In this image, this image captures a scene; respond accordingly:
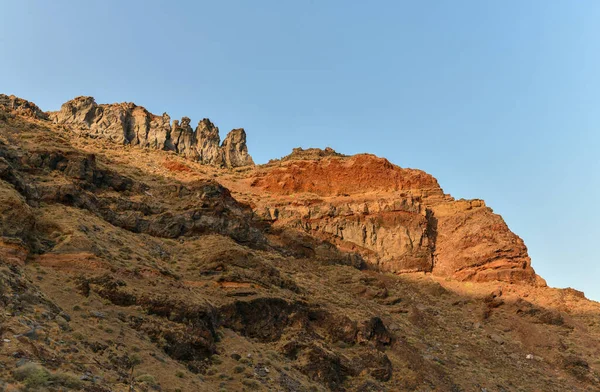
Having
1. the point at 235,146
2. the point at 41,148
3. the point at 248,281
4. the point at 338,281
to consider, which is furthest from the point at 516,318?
the point at 235,146

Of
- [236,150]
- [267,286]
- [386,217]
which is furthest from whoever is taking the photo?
[236,150]

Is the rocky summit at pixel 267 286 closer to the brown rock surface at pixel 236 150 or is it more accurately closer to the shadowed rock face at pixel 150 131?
the shadowed rock face at pixel 150 131

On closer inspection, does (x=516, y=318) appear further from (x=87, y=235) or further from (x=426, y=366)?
(x=87, y=235)

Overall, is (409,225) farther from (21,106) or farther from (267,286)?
(21,106)

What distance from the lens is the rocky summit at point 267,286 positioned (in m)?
15.6

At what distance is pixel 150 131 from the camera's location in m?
77.6

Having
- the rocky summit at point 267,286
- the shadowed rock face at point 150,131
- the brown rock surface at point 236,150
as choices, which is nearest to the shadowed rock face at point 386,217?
the rocky summit at point 267,286

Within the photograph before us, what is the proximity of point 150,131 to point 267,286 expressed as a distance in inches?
2331

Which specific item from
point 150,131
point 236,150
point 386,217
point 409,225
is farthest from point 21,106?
point 409,225

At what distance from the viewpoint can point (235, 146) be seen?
281 feet

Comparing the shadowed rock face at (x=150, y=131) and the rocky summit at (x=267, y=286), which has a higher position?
the shadowed rock face at (x=150, y=131)

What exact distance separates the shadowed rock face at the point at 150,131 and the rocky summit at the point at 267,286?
11357 mm

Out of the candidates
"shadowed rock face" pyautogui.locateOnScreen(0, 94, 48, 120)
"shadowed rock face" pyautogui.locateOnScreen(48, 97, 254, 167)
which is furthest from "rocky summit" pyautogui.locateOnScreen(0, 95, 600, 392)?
"shadowed rock face" pyautogui.locateOnScreen(48, 97, 254, 167)

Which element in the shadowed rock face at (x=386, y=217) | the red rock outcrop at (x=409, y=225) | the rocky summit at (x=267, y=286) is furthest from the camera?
the shadowed rock face at (x=386, y=217)
